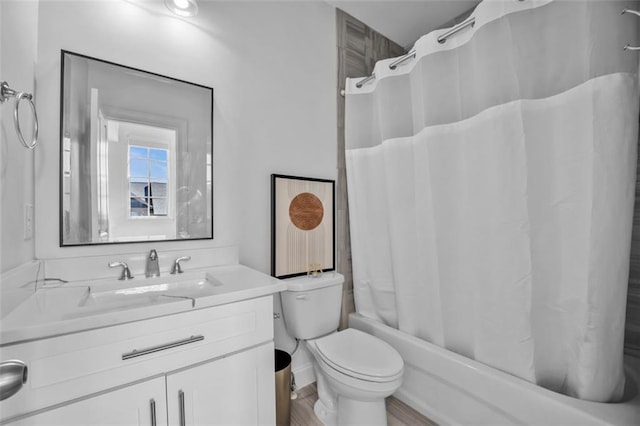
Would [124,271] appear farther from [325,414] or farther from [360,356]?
[325,414]

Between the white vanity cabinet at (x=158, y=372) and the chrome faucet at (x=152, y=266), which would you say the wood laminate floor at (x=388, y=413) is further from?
the chrome faucet at (x=152, y=266)

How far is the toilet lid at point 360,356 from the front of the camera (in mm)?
1309

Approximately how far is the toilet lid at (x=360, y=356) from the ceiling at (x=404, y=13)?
2.20 m

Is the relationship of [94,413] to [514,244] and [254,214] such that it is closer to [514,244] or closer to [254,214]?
[254,214]

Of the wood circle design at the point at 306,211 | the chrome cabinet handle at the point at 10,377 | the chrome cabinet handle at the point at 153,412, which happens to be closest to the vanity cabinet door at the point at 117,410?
the chrome cabinet handle at the point at 153,412

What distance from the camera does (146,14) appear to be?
1.37 meters

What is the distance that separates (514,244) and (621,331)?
1.45 ft

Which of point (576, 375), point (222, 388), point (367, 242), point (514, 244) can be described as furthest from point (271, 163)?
point (576, 375)

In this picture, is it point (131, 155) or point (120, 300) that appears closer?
point (120, 300)

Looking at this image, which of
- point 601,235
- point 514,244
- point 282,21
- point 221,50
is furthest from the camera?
point 282,21

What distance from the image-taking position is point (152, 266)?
4.31ft

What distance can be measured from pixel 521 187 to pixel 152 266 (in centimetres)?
165

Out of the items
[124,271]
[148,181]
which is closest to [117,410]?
[124,271]

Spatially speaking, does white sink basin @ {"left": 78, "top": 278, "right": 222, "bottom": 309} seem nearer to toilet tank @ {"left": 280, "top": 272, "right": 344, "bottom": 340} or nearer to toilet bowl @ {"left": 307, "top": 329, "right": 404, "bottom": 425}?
toilet tank @ {"left": 280, "top": 272, "right": 344, "bottom": 340}
